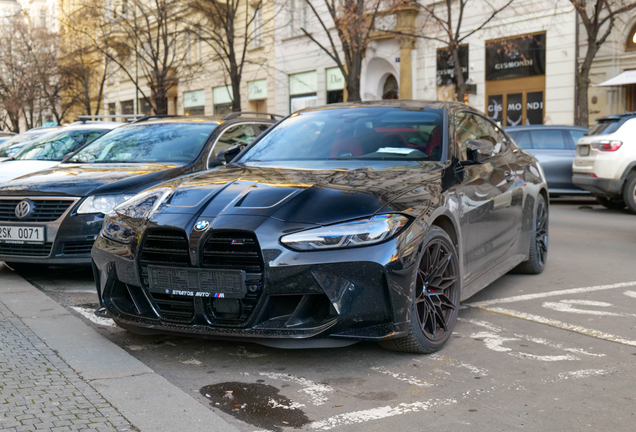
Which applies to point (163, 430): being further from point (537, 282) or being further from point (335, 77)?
point (335, 77)

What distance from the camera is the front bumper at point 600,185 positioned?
12.9 metres

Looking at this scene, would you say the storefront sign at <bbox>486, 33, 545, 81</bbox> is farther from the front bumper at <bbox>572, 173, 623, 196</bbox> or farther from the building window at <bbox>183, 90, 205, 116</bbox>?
the building window at <bbox>183, 90, 205, 116</bbox>

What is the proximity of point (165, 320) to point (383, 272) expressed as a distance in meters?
1.25

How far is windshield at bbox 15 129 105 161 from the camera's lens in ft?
33.8

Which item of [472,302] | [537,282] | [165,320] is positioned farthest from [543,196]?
[165,320]

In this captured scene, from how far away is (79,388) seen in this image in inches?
148

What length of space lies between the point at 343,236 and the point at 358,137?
1.71 meters

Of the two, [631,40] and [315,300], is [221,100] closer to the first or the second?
[631,40]

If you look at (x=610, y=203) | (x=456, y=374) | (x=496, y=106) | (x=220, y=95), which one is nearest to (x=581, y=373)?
(x=456, y=374)

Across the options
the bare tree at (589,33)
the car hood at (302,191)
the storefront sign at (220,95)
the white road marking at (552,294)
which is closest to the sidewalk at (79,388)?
the car hood at (302,191)

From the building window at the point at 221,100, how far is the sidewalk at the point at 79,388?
32.7 meters

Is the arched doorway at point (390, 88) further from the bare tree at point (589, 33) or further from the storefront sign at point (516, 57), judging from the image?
the bare tree at point (589, 33)

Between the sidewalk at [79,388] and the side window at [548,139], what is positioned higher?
the side window at [548,139]

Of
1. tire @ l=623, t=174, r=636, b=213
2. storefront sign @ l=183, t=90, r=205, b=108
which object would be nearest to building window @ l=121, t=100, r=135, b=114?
storefront sign @ l=183, t=90, r=205, b=108
